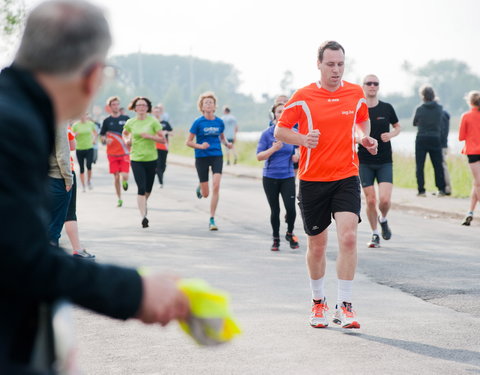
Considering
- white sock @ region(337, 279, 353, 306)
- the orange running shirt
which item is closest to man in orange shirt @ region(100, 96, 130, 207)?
the orange running shirt

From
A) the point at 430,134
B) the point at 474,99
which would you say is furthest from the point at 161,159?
the point at 474,99

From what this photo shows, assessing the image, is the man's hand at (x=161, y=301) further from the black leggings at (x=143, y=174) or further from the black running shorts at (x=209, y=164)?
the black leggings at (x=143, y=174)

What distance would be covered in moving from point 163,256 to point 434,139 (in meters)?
9.09

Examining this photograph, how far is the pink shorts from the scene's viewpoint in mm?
15664

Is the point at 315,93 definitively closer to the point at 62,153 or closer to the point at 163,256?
the point at 62,153

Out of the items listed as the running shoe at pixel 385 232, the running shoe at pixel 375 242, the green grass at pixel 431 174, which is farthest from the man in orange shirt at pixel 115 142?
the green grass at pixel 431 174

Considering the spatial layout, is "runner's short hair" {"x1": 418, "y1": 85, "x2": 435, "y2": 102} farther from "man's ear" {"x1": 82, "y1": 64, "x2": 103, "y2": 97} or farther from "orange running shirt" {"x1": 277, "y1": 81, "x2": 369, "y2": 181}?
"man's ear" {"x1": 82, "y1": 64, "x2": 103, "y2": 97}

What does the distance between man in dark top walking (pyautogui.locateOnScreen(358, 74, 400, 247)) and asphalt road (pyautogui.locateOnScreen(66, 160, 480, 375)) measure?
616 millimetres

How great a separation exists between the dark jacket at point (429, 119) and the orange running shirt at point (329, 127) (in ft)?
36.3

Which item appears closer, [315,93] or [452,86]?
[315,93]

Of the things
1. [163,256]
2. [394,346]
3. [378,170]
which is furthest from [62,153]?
[378,170]

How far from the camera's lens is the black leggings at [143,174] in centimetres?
1258

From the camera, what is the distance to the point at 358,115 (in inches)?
255

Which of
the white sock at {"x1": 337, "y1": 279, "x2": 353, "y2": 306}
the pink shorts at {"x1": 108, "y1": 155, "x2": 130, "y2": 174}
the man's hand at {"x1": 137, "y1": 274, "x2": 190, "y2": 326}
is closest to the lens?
the man's hand at {"x1": 137, "y1": 274, "x2": 190, "y2": 326}
